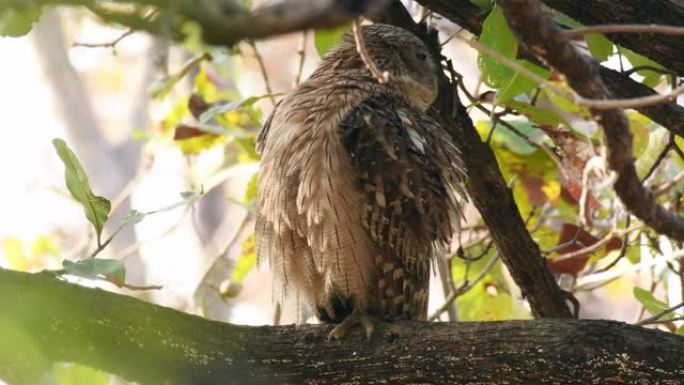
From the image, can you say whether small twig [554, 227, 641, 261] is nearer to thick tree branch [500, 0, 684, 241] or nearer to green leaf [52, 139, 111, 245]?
thick tree branch [500, 0, 684, 241]

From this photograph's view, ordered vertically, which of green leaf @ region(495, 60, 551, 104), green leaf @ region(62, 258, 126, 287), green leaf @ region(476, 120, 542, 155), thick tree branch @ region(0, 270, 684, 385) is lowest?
thick tree branch @ region(0, 270, 684, 385)

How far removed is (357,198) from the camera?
297cm

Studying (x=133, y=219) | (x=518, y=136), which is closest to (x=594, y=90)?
(x=133, y=219)

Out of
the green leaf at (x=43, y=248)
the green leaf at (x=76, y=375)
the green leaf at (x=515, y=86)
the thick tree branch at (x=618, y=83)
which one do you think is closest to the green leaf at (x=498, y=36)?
the green leaf at (x=515, y=86)

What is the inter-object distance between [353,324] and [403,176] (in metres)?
0.42

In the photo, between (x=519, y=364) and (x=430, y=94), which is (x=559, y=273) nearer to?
(x=430, y=94)

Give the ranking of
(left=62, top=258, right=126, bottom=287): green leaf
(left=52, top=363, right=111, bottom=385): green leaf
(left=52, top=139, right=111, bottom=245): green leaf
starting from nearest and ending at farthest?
(left=52, top=363, right=111, bottom=385): green leaf < (left=62, top=258, right=126, bottom=287): green leaf < (left=52, top=139, right=111, bottom=245): green leaf

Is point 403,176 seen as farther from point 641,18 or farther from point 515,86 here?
point 641,18

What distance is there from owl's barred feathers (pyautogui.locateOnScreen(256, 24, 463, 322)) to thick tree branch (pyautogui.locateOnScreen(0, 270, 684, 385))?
30 cm

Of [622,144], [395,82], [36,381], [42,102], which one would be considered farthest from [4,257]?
[42,102]

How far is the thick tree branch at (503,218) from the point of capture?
10.5ft

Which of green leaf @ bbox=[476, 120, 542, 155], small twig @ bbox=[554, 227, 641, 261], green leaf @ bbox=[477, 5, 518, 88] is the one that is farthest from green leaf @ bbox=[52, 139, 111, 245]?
small twig @ bbox=[554, 227, 641, 261]

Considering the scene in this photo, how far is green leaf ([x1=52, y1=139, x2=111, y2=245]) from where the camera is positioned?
8.58 ft

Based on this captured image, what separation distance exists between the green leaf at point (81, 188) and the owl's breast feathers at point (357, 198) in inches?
22.5
